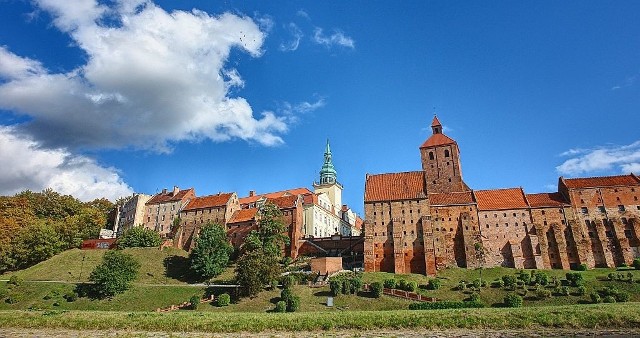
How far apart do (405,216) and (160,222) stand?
4921 cm

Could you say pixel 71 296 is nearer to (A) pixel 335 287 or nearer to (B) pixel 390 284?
(A) pixel 335 287

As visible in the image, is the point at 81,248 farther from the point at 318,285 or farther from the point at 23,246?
the point at 318,285

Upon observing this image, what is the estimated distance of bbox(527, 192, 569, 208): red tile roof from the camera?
6212 cm

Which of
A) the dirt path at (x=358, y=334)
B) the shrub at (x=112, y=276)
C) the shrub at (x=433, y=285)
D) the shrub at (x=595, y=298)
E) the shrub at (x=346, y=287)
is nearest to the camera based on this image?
the dirt path at (x=358, y=334)

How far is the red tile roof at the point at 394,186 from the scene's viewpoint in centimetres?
6431

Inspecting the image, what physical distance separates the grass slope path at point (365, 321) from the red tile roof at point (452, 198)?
31.0 m

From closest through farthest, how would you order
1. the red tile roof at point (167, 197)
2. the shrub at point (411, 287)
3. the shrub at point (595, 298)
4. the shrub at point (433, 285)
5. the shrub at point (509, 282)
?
the shrub at point (595, 298), the shrub at point (509, 282), the shrub at point (411, 287), the shrub at point (433, 285), the red tile roof at point (167, 197)

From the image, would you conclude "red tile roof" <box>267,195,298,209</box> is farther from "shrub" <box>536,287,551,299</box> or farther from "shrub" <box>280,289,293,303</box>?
"shrub" <box>536,287,551,299</box>

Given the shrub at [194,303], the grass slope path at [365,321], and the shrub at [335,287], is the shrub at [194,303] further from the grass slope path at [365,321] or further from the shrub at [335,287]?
the shrub at [335,287]

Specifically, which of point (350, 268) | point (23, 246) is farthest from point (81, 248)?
point (350, 268)

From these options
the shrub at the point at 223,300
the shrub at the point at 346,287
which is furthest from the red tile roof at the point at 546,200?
the shrub at the point at 223,300

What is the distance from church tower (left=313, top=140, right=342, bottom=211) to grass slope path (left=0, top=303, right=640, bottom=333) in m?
64.7

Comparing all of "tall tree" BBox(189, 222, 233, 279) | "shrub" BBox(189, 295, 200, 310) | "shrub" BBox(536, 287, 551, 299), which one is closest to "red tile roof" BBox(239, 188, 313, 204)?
"tall tree" BBox(189, 222, 233, 279)

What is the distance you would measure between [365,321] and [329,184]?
229ft
